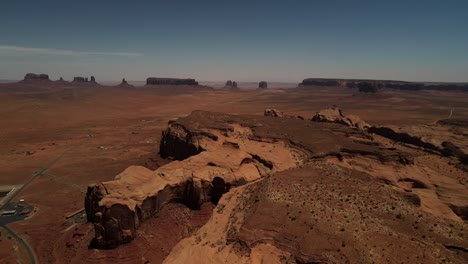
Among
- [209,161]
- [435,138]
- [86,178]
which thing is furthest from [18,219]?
[435,138]

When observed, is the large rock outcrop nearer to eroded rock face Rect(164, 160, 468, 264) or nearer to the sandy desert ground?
the sandy desert ground

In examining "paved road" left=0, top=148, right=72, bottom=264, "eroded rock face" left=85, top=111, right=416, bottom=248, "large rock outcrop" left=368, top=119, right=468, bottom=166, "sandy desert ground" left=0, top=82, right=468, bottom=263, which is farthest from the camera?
"large rock outcrop" left=368, top=119, right=468, bottom=166

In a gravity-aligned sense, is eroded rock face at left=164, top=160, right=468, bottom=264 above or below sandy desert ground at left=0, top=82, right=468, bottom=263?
above

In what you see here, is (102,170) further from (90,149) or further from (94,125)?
(94,125)

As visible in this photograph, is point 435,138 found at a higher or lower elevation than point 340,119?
lower

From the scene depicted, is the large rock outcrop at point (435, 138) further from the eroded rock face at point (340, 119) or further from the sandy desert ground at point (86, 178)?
the sandy desert ground at point (86, 178)

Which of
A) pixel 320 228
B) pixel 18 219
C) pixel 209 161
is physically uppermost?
pixel 209 161

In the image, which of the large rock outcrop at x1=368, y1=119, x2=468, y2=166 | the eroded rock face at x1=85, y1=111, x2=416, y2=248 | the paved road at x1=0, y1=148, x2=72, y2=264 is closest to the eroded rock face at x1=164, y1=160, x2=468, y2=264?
the eroded rock face at x1=85, y1=111, x2=416, y2=248

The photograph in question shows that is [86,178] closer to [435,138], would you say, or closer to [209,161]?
[209,161]
